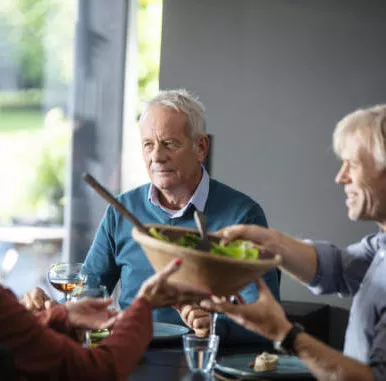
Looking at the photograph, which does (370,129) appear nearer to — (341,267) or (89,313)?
(341,267)

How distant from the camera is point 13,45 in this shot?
614 cm

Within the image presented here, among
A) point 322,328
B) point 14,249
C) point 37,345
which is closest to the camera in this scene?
point 37,345

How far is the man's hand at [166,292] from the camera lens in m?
2.07

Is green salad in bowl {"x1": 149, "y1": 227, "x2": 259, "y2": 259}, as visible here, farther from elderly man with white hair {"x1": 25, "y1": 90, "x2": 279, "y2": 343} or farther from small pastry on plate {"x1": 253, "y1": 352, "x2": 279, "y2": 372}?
elderly man with white hair {"x1": 25, "y1": 90, "x2": 279, "y2": 343}

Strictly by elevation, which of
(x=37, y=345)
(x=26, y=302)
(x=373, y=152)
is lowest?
(x=26, y=302)

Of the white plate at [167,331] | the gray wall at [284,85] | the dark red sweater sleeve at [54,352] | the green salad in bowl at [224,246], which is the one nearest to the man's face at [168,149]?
the white plate at [167,331]

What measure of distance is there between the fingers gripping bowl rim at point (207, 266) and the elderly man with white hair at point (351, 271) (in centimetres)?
9

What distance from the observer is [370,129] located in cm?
236

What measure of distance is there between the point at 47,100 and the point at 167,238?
400cm

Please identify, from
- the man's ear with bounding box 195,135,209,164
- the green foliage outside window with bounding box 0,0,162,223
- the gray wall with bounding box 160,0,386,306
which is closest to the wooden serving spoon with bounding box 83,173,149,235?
the man's ear with bounding box 195,135,209,164

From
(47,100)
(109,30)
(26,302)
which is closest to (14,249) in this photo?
(47,100)

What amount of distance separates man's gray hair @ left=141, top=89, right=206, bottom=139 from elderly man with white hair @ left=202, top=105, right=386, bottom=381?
90cm

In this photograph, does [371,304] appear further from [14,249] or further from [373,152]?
[14,249]

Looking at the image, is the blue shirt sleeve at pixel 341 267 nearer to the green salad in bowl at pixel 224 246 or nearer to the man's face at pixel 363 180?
the man's face at pixel 363 180
